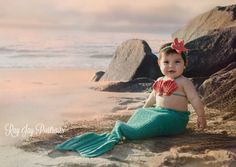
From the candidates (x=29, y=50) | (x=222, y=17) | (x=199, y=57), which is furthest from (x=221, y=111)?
(x=29, y=50)

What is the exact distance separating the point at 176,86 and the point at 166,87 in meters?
0.09

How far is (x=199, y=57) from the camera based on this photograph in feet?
26.1

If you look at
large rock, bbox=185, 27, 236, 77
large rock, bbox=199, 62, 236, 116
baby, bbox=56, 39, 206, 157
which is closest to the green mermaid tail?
baby, bbox=56, 39, 206, 157

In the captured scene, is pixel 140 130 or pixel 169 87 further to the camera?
pixel 169 87

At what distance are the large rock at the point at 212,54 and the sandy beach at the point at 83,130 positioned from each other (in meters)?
1.17

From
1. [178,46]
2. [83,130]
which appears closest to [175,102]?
[178,46]

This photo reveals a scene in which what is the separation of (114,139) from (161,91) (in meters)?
0.68

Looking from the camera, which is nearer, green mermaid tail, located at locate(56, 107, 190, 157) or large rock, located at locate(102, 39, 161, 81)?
green mermaid tail, located at locate(56, 107, 190, 157)

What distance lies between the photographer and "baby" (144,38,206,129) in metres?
4.31

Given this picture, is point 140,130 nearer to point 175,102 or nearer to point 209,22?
point 175,102

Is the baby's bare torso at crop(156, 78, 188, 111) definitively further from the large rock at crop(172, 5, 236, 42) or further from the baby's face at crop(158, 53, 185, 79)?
the large rock at crop(172, 5, 236, 42)

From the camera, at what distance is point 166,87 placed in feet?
14.5

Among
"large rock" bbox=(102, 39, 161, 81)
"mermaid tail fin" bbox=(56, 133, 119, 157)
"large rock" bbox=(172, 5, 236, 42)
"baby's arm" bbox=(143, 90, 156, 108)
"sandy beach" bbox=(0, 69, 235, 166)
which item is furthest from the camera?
"large rock" bbox=(172, 5, 236, 42)

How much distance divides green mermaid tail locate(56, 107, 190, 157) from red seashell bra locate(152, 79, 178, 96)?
0.51 feet
